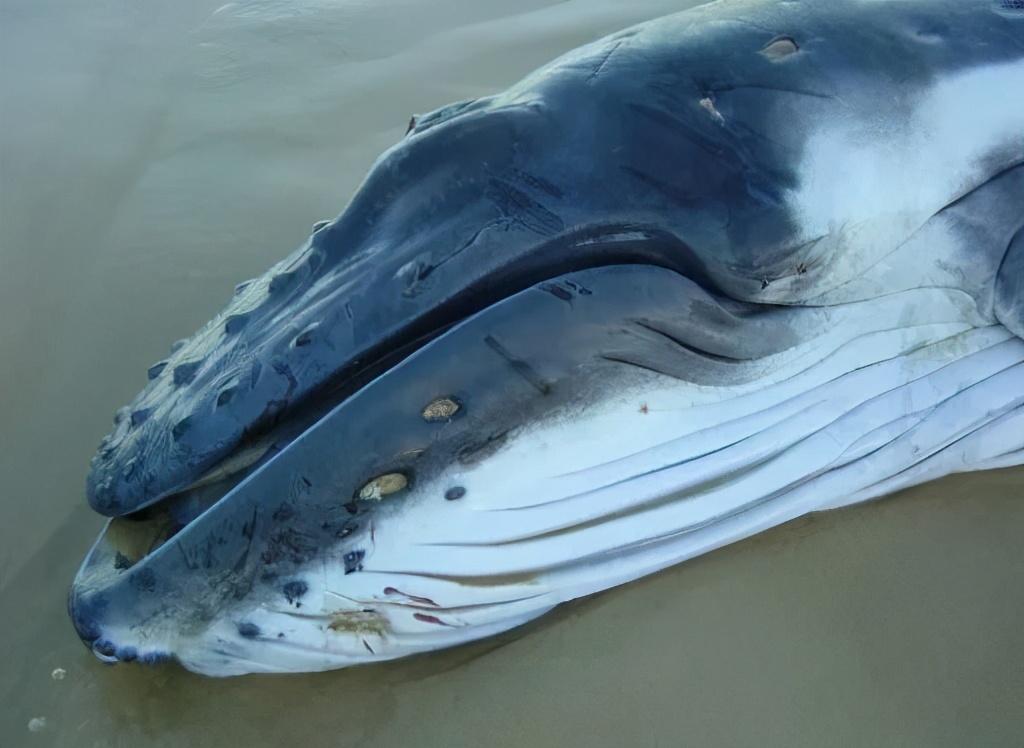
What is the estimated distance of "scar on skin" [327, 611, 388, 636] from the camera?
79.5 inches

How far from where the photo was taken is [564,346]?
6.42 feet

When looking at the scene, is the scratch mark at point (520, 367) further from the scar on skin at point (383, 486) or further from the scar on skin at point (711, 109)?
the scar on skin at point (711, 109)

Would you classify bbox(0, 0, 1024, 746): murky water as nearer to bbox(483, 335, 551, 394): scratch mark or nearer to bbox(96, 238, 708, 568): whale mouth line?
bbox(96, 238, 708, 568): whale mouth line

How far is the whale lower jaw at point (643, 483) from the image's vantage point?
1989mm

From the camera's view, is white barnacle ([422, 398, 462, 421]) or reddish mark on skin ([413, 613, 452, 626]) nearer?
white barnacle ([422, 398, 462, 421])

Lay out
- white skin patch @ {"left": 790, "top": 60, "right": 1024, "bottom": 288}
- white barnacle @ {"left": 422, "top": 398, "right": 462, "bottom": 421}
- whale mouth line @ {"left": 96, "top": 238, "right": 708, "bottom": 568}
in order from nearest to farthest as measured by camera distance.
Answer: white barnacle @ {"left": 422, "top": 398, "right": 462, "bottom": 421}, whale mouth line @ {"left": 96, "top": 238, "right": 708, "bottom": 568}, white skin patch @ {"left": 790, "top": 60, "right": 1024, "bottom": 288}

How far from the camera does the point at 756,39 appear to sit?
7.31 ft

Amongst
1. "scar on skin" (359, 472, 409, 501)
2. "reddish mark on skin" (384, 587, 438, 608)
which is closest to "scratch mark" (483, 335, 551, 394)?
"scar on skin" (359, 472, 409, 501)

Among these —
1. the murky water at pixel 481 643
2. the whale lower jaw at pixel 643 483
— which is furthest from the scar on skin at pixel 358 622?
the murky water at pixel 481 643

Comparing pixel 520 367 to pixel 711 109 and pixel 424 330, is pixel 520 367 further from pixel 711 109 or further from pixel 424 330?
pixel 711 109

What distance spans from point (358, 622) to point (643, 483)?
27.8 inches

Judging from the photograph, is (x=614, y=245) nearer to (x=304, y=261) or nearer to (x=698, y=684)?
(x=304, y=261)

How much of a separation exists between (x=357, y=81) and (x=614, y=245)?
324 cm

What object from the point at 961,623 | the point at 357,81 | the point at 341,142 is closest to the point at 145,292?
the point at 341,142
